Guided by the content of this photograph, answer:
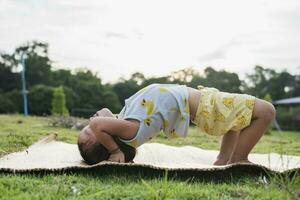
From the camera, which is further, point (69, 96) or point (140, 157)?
point (69, 96)

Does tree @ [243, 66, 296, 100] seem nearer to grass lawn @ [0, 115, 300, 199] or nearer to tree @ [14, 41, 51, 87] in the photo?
tree @ [14, 41, 51, 87]

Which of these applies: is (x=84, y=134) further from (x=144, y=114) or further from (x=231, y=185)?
(x=231, y=185)

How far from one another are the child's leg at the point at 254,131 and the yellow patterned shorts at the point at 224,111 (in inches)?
1.6

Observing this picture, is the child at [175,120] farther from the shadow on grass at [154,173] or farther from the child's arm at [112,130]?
the shadow on grass at [154,173]

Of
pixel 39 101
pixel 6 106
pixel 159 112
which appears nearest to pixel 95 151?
pixel 159 112

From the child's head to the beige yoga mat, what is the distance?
7cm

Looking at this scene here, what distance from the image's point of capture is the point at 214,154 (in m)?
4.09

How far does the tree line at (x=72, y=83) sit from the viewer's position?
29.0 meters

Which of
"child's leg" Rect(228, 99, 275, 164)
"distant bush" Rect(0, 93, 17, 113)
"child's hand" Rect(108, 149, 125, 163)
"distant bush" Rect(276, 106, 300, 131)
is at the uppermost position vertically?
"child's leg" Rect(228, 99, 275, 164)

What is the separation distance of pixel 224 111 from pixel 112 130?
30.3 inches

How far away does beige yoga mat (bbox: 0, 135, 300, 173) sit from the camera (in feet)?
9.39

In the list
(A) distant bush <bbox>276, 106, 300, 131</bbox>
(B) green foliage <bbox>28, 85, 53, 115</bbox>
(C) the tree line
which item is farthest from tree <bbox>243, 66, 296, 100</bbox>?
(B) green foliage <bbox>28, 85, 53, 115</bbox>

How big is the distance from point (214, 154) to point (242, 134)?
2.66 ft

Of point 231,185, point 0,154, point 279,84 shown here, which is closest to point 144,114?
point 231,185
